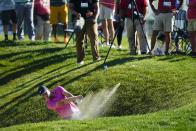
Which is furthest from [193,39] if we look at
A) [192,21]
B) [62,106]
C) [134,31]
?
[62,106]

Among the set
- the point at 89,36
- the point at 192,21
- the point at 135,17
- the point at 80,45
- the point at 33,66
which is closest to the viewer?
the point at 192,21

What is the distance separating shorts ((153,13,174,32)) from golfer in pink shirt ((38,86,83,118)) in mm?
4519

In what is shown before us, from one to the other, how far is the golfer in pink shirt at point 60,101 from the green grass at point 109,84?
2.78ft

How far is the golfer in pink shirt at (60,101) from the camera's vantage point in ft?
33.1

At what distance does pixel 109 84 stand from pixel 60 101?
236 cm

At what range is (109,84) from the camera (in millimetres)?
12102

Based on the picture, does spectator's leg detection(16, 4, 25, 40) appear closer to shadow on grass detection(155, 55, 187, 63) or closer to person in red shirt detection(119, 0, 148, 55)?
person in red shirt detection(119, 0, 148, 55)

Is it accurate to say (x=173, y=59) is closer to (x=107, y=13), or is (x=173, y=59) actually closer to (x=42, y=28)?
(x=107, y=13)

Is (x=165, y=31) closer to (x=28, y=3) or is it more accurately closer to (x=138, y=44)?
(x=138, y=44)

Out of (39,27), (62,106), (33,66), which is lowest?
(62,106)

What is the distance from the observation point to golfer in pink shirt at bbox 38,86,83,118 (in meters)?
10.1

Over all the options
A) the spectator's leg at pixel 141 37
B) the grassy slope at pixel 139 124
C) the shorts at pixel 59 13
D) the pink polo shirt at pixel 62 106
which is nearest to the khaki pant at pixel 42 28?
the shorts at pixel 59 13

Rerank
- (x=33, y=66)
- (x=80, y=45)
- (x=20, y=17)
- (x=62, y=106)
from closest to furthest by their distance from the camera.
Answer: (x=62, y=106) → (x=80, y=45) → (x=33, y=66) → (x=20, y=17)

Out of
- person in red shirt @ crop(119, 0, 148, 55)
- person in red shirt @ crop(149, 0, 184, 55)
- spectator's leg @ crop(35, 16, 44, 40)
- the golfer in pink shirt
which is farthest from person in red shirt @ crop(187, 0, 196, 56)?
spectator's leg @ crop(35, 16, 44, 40)
